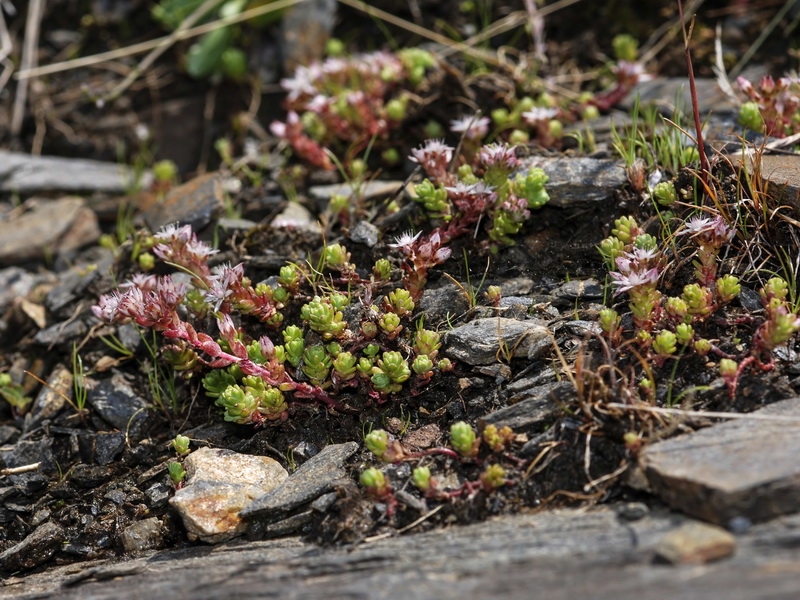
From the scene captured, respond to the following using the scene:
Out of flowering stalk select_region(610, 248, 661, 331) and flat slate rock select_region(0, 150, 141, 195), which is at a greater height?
flat slate rock select_region(0, 150, 141, 195)

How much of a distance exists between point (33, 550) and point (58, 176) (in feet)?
12.4

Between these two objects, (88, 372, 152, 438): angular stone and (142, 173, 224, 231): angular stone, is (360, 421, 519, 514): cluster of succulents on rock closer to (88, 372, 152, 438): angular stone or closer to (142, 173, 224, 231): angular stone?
(88, 372, 152, 438): angular stone

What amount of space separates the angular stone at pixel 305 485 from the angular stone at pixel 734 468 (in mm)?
1373

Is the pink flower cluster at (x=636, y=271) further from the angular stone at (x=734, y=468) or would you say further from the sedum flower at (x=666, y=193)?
the angular stone at (x=734, y=468)

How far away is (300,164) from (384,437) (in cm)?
319

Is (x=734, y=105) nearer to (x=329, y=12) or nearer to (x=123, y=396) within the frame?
(x=329, y=12)

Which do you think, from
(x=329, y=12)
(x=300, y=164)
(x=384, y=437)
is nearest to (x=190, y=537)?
(x=384, y=437)

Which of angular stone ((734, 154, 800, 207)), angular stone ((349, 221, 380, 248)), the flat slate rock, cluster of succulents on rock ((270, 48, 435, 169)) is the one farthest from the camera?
the flat slate rock

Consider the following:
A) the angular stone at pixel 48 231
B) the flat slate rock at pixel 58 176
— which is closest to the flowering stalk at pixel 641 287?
the angular stone at pixel 48 231

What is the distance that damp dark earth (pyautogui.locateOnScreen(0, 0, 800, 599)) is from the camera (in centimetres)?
289

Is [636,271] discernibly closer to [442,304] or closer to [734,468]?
[442,304]

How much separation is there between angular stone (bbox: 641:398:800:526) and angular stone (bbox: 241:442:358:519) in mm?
1373

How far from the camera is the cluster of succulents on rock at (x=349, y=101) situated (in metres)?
5.71

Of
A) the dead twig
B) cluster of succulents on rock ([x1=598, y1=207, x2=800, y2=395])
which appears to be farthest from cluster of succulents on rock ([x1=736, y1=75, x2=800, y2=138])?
the dead twig
